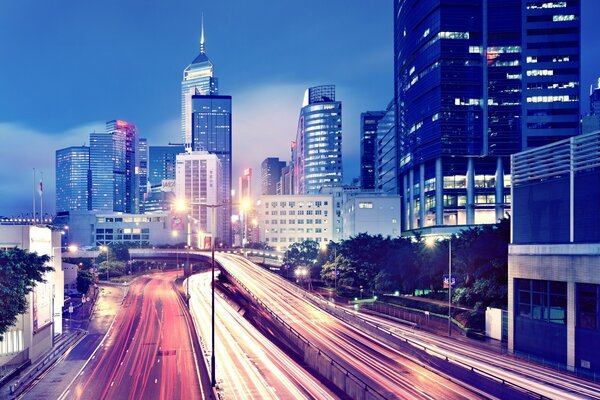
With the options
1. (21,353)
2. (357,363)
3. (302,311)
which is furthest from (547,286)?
(21,353)

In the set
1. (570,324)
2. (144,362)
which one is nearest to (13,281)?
(144,362)

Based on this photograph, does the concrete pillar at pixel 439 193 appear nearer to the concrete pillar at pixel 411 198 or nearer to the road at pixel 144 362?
the concrete pillar at pixel 411 198

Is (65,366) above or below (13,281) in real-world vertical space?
below

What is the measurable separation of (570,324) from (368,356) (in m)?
18.2

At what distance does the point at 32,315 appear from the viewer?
5484cm

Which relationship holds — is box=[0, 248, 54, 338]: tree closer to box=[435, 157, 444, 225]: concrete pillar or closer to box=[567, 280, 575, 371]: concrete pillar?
box=[567, 280, 575, 371]: concrete pillar

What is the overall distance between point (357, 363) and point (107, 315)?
5633 cm

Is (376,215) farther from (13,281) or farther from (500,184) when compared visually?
(13,281)

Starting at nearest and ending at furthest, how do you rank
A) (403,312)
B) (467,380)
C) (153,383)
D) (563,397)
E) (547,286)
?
1. (563,397)
2. (467,380)
3. (153,383)
4. (547,286)
5. (403,312)

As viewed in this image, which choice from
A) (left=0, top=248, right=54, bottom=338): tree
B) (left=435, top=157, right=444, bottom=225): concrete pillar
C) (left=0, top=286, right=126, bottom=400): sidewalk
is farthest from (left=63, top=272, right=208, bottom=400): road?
(left=435, top=157, right=444, bottom=225): concrete pillar

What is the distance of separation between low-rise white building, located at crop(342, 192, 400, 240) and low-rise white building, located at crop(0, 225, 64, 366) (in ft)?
390

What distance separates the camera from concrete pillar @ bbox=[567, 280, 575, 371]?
47.2 meters

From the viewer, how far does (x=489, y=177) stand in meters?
149

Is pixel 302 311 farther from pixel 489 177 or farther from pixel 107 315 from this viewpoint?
pixel 489 177
